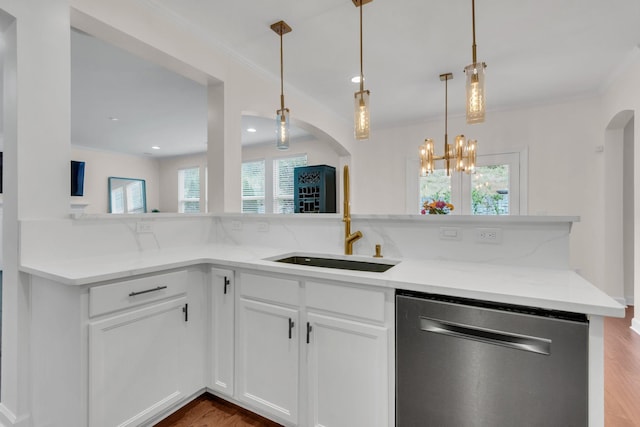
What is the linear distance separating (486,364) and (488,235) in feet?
2.45

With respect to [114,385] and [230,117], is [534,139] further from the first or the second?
[114,385]

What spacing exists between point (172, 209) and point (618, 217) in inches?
328

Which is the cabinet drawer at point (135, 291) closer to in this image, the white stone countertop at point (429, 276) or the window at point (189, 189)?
the white stone countertop at point (429, 276)

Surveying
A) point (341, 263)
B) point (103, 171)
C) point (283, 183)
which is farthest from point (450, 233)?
point (103, 171)

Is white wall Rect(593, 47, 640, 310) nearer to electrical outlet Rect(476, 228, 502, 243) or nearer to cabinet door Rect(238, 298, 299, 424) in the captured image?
electrical outlet Rect(476, 228, 502, 243)

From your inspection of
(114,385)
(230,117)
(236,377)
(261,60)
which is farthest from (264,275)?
(261,60)

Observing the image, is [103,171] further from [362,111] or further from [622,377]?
[622,377]

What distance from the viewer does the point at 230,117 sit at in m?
2.84

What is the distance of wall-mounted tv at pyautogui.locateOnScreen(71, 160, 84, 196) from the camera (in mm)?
6355

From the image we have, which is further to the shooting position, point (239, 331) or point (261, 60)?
point (261, 60)

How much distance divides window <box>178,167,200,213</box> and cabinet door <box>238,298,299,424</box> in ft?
21.4

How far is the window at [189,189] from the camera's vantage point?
301 inches

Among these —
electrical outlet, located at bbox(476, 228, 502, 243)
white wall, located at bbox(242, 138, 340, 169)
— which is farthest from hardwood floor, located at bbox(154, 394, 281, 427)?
white wall, located at bbox(242, 138, 340, 169)

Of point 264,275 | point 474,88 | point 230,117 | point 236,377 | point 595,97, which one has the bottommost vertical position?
point 236,377
